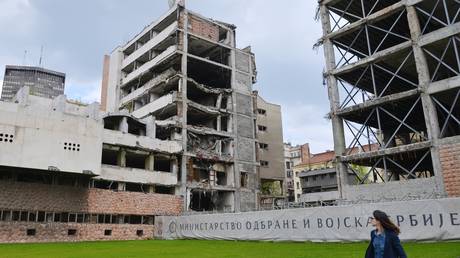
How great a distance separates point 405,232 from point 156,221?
79.4ft

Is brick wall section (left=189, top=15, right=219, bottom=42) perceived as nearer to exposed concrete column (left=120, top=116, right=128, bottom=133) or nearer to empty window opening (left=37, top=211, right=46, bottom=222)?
exposed concrete column (left=120, top=116, right=128, bottom=133)

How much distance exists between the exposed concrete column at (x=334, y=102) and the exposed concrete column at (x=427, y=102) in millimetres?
7189

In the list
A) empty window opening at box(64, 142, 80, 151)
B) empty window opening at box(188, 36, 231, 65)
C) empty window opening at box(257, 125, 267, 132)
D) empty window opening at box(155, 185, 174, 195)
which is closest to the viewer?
empty window opening at box(64, 142, 80, 151)

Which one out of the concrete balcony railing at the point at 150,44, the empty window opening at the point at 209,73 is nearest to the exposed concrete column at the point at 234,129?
the empty window opening at the point at 209,73

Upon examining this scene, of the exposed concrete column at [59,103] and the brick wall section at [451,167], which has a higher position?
the exposed concrete column at [59,103]

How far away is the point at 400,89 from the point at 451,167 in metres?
14.5

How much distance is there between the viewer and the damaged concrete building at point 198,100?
45.1m

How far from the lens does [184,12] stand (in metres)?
49.3

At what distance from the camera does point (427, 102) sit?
29766 millimetres

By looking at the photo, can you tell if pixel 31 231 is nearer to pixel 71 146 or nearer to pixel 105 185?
pixel 71 146

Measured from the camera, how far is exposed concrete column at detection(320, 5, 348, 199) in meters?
33.8

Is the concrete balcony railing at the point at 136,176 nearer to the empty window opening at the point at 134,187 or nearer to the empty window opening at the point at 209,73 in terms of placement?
the empty window opening at the point at 134,187

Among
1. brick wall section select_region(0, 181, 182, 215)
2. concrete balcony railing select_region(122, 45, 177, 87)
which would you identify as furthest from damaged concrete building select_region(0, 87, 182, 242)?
concrete balcony railing select_region(122, 45, 177, 87)

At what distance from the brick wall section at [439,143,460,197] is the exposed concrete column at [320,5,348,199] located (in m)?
7.79
